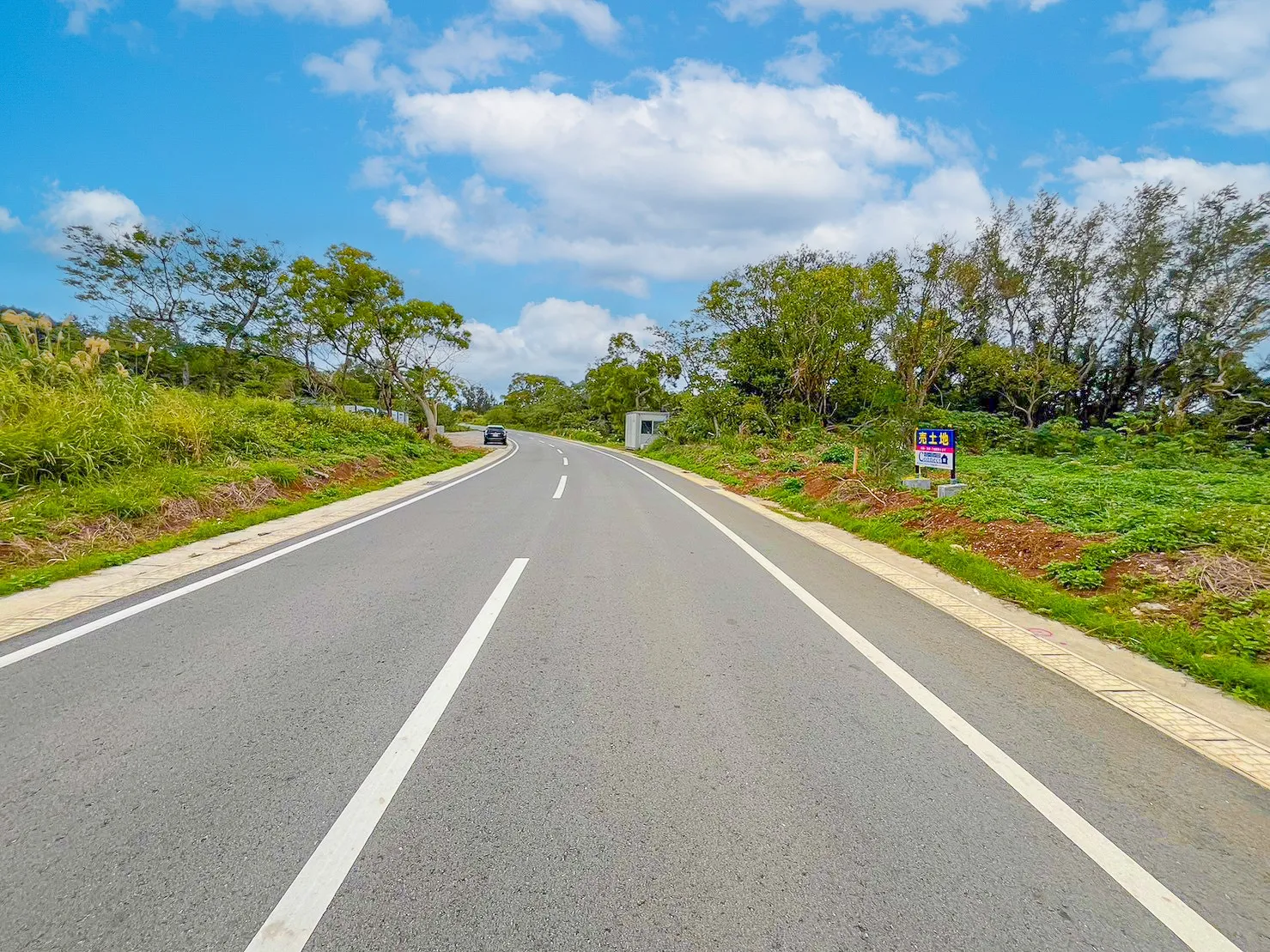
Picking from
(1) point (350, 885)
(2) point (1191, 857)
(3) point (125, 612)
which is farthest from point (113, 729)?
(2) point (1191, 857)

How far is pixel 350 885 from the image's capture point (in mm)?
1804

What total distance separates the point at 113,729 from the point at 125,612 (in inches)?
81.8

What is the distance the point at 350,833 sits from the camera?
80.2 inches

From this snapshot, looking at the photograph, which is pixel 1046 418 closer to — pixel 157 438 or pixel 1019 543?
pixel 1019 543

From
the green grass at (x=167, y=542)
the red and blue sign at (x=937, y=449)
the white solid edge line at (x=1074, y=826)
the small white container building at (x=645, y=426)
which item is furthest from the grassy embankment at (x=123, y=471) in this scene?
the small white container building at (x=645, y=426)

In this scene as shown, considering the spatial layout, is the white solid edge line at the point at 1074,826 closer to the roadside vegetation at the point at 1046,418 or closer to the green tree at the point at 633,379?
the roadside vegetation at the point at 1046,418

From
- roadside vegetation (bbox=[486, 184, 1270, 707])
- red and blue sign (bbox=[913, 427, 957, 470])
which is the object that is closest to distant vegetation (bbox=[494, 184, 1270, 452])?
roadside vegetation (bbox=[486, 184, 1270, 707])

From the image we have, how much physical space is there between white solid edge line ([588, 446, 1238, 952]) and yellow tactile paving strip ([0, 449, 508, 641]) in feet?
19.6

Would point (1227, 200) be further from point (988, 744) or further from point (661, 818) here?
point (661, 818)

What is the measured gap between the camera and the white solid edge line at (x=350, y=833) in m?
1.64

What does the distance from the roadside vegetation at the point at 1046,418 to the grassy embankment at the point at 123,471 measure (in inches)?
368

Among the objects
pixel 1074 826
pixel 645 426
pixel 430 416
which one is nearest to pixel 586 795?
pixel 1074 826

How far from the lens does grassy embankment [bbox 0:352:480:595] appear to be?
581 cm

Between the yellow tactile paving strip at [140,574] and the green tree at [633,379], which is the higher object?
the green tree at [633,379]
